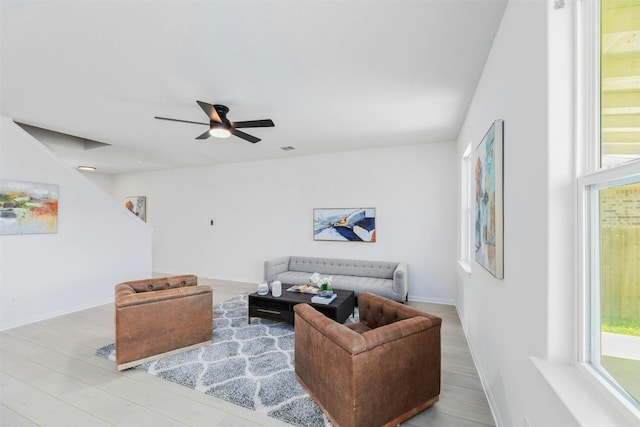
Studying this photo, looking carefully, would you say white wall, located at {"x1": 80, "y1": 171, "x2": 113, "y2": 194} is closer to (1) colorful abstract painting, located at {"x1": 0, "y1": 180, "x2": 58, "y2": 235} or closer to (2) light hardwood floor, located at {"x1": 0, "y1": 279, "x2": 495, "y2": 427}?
(1) colorful abstract painting, located at {"x1": 0, "y1": 180, "x2": 58, "y2": 235}

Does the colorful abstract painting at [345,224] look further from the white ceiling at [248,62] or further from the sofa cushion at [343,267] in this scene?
the white ceiling at [248,62]

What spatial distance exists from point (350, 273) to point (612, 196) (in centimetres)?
421

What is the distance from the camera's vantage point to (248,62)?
2297 mm

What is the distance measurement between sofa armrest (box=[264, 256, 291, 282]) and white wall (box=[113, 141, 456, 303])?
42cm

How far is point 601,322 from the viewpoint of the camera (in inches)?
40.3

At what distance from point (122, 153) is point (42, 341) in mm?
3627

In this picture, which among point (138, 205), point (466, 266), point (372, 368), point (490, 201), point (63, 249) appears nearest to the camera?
point (372, 368)

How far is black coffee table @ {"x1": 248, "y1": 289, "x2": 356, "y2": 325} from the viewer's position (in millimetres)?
3275

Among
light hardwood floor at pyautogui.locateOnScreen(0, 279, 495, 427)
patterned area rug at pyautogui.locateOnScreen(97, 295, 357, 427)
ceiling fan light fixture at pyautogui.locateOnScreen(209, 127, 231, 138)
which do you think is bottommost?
light hardwood floor at pyautogui.locateOnScreen(0, 279, 495, 427)

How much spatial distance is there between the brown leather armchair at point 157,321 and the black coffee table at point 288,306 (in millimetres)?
671

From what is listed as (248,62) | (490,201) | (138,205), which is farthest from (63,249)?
(490,201)

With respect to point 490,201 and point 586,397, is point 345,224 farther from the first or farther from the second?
point 586,397

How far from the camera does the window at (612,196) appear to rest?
860mm

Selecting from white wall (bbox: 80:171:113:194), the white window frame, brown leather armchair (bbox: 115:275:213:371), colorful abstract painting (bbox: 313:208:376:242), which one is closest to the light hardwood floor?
brown leather armchair (bbox: 115:275:213:371)
